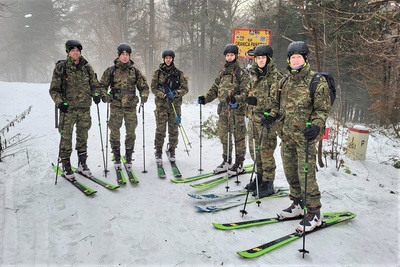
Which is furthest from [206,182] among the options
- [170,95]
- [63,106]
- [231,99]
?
[63,106]

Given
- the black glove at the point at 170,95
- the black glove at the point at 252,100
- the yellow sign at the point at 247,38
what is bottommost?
the black glove at the point at 252,100

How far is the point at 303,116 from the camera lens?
13.6 feet

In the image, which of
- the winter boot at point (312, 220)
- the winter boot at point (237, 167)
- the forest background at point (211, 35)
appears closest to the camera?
the winter boot at point (312, 220)

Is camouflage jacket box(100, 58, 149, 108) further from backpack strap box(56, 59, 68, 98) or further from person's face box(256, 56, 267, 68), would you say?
person's face box(256, 56, 267, 68)

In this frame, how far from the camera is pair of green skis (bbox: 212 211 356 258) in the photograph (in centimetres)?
363

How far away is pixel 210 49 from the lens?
30.7m

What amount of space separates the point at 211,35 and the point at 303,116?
26.9 metres

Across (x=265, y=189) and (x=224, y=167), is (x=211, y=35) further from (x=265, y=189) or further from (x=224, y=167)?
(x=265, y=189)

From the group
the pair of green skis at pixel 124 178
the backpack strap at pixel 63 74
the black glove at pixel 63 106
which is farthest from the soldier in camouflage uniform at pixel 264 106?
the backpack strap at pixel 63 74

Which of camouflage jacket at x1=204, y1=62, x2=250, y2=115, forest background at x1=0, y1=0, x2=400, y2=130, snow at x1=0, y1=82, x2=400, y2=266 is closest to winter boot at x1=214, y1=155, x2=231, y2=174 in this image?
snow at x1=0, y1=82, x2=400, y2=266

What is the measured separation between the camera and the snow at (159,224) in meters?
3.56

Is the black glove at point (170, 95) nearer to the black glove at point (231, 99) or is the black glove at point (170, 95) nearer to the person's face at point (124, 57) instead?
the person's face at point (124, 57)

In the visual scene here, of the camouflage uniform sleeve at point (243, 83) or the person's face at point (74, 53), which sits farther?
the camouflage uniform sleeve at point (243, 83)

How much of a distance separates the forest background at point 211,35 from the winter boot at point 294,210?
416 centimetres
